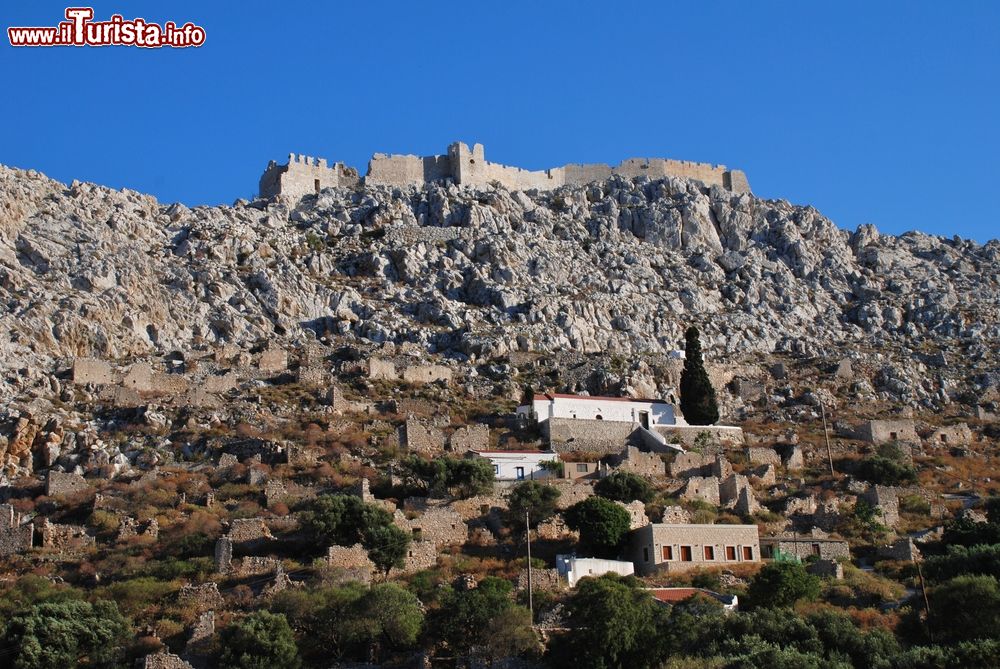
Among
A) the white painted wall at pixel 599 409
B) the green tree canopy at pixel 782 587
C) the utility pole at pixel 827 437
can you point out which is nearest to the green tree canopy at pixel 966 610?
the green tree canopy at pixel 782 587

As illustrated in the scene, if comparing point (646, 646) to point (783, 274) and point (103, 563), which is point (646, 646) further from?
point (783, 274)

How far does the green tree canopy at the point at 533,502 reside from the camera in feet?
142

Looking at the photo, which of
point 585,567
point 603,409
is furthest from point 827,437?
point 585,567

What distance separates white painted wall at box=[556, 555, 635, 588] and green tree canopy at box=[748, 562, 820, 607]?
438cm

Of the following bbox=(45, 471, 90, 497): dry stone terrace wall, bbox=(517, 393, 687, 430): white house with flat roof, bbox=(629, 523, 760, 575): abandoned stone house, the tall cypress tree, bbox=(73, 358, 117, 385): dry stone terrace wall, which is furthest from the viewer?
the tall cypress tree

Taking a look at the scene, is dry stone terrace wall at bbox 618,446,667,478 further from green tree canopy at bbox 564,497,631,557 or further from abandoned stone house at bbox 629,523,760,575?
abandoned stone house at bbox 629,523,760,575

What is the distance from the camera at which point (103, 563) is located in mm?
38094

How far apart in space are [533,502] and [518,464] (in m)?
7.12

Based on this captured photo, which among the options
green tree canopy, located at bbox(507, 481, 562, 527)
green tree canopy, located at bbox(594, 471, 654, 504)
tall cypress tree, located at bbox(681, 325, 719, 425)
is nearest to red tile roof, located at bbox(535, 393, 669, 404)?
A: tall cypress tree, located at bbox(681, 325, 719, 425)

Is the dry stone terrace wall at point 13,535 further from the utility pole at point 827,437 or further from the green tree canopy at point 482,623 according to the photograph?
the utility pole at point 827,437

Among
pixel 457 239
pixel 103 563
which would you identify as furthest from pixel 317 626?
pixel 457 239

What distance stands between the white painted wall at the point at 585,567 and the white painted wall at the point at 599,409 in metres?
17.0

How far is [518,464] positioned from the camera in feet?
166

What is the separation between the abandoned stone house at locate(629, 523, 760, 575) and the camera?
4059 centimetres
